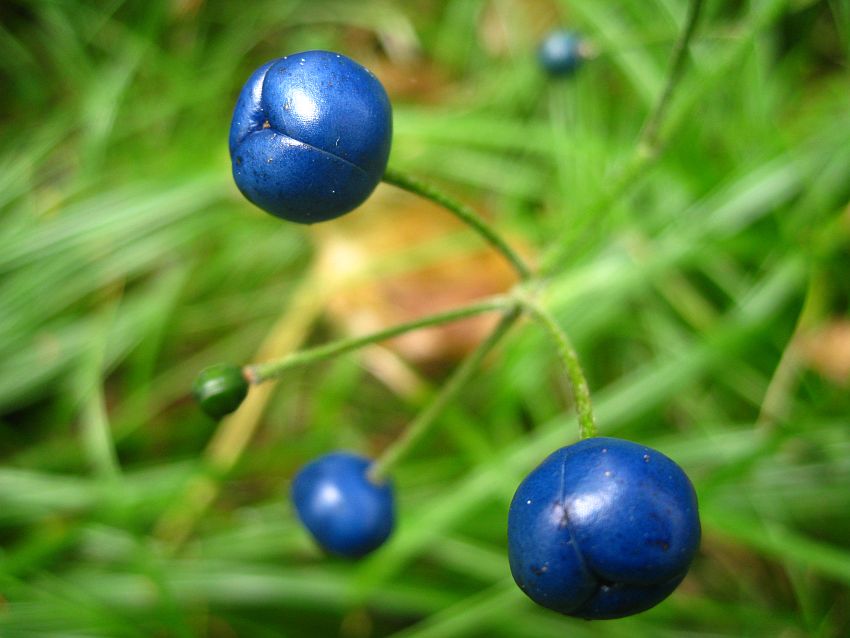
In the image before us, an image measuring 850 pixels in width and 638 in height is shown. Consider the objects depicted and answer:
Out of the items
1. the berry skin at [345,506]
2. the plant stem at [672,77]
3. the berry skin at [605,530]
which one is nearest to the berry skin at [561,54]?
the plant stem at [672,77]

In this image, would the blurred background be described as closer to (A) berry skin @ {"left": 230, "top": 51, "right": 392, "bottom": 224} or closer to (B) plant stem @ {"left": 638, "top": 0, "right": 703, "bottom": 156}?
(B) plant stem @ {"left": 638, "top": 0, "right": 703, "bottom": 156}

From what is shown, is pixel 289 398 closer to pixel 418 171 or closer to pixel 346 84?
pixel 418 171

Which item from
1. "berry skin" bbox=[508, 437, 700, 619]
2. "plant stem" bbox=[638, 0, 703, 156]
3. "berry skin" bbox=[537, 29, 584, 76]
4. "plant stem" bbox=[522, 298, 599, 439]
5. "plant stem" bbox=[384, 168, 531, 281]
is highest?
"berry skin" bbox=[537, 29, 584, 76]

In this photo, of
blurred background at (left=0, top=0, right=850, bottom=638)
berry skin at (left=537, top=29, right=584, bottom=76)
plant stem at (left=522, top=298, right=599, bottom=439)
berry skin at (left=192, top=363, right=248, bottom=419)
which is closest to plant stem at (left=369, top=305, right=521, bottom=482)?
plant stem at (left=522, top=298, right=599, bottom=439)

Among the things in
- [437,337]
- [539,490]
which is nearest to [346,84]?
[539,490]

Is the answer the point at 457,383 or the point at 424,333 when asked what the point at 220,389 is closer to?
the point at 457,383

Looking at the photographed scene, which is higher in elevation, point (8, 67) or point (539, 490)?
point (8, 67)
